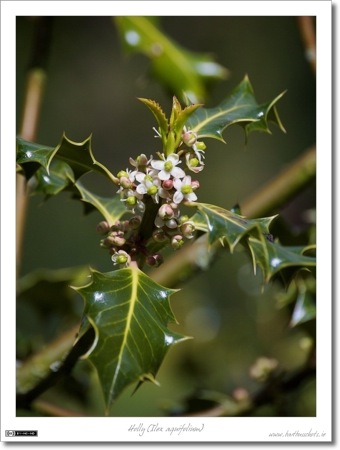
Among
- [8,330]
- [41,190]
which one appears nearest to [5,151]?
[41,190]

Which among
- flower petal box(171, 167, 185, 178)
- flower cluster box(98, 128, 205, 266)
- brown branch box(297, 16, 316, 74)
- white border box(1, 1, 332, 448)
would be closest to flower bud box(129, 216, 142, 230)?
flower cluster box(98, 128, 205, 266)

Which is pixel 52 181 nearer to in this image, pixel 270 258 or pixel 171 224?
pixel 171 224

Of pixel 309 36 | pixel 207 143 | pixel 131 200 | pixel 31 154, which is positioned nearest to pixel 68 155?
pixel 31 154

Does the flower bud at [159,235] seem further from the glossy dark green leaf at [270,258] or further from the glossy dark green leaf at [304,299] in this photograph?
the glossy dark green leaf at [304,299]
